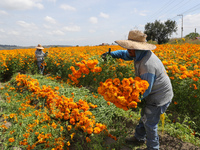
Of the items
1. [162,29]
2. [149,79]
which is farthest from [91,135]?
[162,29]

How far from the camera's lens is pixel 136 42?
5.63 ft

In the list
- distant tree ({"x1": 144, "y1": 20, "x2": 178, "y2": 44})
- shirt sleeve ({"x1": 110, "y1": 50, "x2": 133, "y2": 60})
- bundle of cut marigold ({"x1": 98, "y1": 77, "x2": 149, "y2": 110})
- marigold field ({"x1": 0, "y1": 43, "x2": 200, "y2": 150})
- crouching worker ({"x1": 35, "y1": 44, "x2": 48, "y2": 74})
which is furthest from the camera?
distant tree ({"x1": 144, "y1": 20, "x2": 178, "y2": 44})

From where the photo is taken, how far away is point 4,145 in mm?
2246

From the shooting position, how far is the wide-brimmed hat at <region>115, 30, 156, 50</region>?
1.64 metres

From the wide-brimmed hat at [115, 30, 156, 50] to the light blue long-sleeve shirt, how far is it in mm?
84

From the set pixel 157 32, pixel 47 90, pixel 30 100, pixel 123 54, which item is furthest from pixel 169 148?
pixel 157 32

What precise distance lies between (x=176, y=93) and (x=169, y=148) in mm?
1332

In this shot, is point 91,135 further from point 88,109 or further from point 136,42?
point 136,42

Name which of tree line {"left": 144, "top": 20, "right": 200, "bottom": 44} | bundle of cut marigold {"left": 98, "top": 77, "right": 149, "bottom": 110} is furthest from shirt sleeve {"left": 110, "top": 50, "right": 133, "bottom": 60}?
tree line {"left": 144, "top": 20, "right": 200, "bottom": 44}

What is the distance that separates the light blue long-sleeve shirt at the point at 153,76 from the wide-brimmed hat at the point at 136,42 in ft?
0.28

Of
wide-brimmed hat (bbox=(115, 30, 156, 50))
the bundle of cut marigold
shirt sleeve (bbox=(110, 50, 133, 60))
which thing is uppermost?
wide-brimmed hat (bbox=(115, 30, 156, 50))

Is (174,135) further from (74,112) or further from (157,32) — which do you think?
(157,32)

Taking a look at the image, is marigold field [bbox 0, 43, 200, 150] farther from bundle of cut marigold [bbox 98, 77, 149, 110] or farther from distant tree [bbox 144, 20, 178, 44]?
distant tree [bbox 144, 20, 178, 44]

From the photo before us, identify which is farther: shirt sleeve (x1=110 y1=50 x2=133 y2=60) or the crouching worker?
the crouching worker
